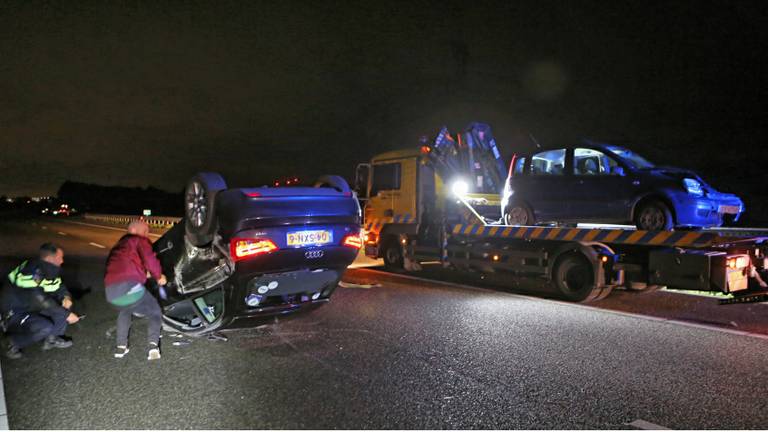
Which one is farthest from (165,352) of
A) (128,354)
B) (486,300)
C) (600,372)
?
(486,300)

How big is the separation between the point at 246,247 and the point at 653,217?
6105mm

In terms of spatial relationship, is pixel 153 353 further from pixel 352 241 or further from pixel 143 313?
pixel 352 241

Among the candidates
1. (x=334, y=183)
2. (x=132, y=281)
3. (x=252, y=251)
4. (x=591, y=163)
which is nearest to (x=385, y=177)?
Answer: (x=591, y=163)

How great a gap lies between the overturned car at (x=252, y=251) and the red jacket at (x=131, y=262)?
50 cm

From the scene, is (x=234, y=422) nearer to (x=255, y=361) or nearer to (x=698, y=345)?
(x=255, y=361)

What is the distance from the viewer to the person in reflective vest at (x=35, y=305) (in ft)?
18.8

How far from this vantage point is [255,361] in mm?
5410

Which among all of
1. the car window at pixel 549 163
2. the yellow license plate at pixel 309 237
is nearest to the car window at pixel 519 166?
the car window at pixel 549 163

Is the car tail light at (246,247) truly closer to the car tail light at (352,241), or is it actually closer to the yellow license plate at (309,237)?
the yellow license plate at (309,237)

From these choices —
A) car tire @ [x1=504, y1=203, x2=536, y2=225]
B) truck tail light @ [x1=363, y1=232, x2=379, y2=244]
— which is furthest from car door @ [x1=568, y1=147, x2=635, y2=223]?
truck tail light @ [x1=363, y1=232, x2=379, y2=244]

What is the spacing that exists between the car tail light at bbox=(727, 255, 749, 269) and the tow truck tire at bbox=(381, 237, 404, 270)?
6.43 m

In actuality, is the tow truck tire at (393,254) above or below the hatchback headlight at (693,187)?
below

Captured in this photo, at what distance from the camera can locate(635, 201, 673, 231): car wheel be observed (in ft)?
26.9

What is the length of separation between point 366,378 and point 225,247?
1.87 meters
